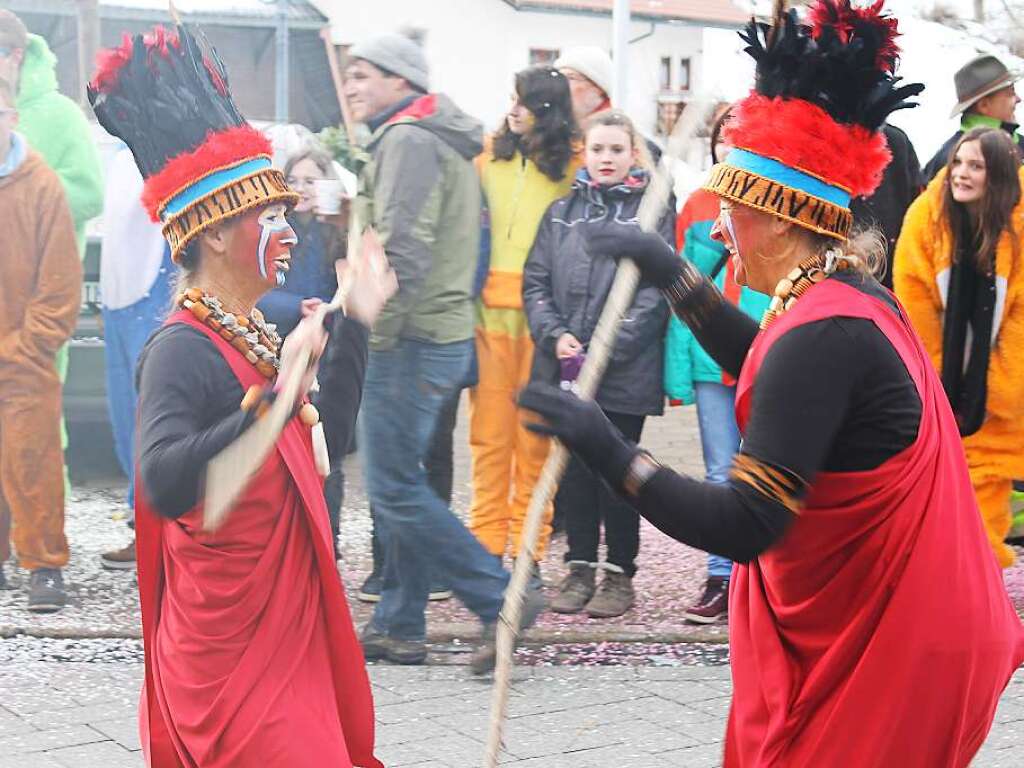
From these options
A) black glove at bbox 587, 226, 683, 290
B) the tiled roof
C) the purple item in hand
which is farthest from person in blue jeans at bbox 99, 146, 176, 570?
the tiled roof

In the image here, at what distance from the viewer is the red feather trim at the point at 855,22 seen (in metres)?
3.03

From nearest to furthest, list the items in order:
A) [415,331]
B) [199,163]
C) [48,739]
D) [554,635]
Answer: [199,163]
[48,739]
[415,331]
[554,635]

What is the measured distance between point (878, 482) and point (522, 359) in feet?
13.2

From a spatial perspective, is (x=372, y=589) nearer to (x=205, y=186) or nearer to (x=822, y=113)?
(x=205, y=186)

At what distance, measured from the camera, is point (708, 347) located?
137 inches

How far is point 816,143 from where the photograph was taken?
3008mm

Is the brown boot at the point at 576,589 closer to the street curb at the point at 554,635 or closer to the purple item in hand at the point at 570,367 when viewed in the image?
the street curb at the point at 554,635

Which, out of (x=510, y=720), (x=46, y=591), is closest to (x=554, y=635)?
(x=510, y=720)

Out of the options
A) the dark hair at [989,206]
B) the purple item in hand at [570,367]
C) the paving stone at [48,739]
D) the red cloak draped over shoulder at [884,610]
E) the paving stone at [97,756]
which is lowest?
the paving stone at [48,739]

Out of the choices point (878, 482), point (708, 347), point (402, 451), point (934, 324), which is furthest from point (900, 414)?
point (934, 324)

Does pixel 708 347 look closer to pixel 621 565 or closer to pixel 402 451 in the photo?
pixel 402 451

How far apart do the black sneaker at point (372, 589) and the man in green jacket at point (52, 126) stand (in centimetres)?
135

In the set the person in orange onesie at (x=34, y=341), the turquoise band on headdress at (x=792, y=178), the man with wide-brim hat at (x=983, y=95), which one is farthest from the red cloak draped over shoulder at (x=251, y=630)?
the man with wide-brim hat at (x=983, y=95)

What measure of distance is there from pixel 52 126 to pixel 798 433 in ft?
16.5
